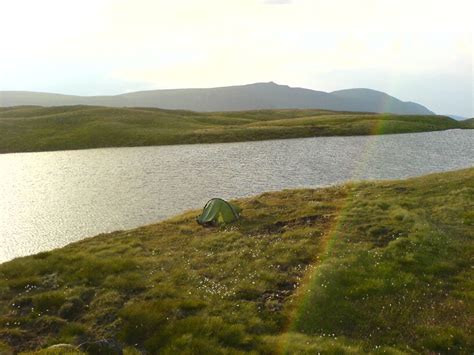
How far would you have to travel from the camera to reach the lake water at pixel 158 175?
3574cm

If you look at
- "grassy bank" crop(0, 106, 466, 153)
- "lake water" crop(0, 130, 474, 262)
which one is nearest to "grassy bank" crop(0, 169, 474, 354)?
"lake water" crop(0, 130, 474, 262)

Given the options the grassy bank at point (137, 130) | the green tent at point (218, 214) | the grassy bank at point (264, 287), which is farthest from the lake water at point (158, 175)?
the grassy bank at point (137, 130)

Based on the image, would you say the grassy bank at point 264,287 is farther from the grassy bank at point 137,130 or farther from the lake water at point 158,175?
the grassy bank at point 137,130

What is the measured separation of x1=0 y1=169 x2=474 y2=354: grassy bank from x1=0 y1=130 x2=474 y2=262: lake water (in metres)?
8.38

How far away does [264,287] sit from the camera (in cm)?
1817

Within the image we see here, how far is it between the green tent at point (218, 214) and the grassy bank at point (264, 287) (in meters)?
1.13

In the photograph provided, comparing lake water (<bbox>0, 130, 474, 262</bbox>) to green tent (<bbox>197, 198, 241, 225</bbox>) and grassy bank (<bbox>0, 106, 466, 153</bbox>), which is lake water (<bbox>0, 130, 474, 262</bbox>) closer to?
green tent (<bbox>197, 198, 241, 225</bbox>)

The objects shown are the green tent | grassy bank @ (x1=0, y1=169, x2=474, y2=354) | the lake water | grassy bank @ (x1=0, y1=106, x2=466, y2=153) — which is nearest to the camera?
grassy bank @ (x1=0, y1=169, x2=474, y2=354)

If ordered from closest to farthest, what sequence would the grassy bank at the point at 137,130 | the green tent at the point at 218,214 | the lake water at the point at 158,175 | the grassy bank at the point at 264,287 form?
the grassy bank at the point at 264,287 → the green tent at the point at 218,214 → the lake water at the point at 158,175 → the grassy bank at the point at 137,130

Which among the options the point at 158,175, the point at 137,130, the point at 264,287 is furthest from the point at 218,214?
the point at 137,130

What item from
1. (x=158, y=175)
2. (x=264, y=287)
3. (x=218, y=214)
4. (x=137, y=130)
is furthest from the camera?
(x=137, y=130)

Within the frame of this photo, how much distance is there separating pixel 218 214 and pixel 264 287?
12.3 m

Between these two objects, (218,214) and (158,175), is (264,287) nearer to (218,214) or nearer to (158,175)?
(218,214)

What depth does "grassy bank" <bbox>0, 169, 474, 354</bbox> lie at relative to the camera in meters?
14.2
